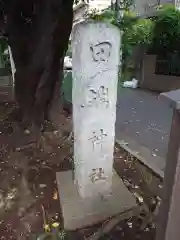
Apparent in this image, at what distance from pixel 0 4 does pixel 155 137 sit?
15.1 ft

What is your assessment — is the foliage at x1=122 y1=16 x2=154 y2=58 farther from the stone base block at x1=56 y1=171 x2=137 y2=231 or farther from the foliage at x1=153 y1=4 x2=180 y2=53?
the stone base block at x1=56 y1=171 x2=137 y2=231

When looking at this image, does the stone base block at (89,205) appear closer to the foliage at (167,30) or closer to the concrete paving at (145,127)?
the concrete paving at (145,127)

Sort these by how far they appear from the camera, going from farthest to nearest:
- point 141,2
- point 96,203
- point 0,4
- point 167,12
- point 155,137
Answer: point 141,2
point 167,12
point 155,137
point 0,4
point 96,203

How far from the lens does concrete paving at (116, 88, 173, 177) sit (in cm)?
565

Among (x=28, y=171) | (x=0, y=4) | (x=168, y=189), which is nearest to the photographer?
(x=168, y=189)

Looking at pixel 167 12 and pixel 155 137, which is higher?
pixel 167 12

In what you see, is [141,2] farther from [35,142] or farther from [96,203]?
[96,203]

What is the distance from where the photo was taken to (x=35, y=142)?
235 inches

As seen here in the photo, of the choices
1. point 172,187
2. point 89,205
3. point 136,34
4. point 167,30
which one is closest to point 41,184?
point 89,205

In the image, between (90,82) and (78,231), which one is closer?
(90,82)

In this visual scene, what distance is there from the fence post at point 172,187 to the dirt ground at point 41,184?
1307 mm

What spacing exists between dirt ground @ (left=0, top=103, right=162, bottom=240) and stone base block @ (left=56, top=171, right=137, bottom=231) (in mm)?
132

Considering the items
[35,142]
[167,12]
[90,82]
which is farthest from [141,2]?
[90,82]

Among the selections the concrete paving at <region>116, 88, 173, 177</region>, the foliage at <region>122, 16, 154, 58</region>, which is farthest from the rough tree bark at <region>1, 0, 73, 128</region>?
the foliage at <region>122, 16, 154, 58</region>
